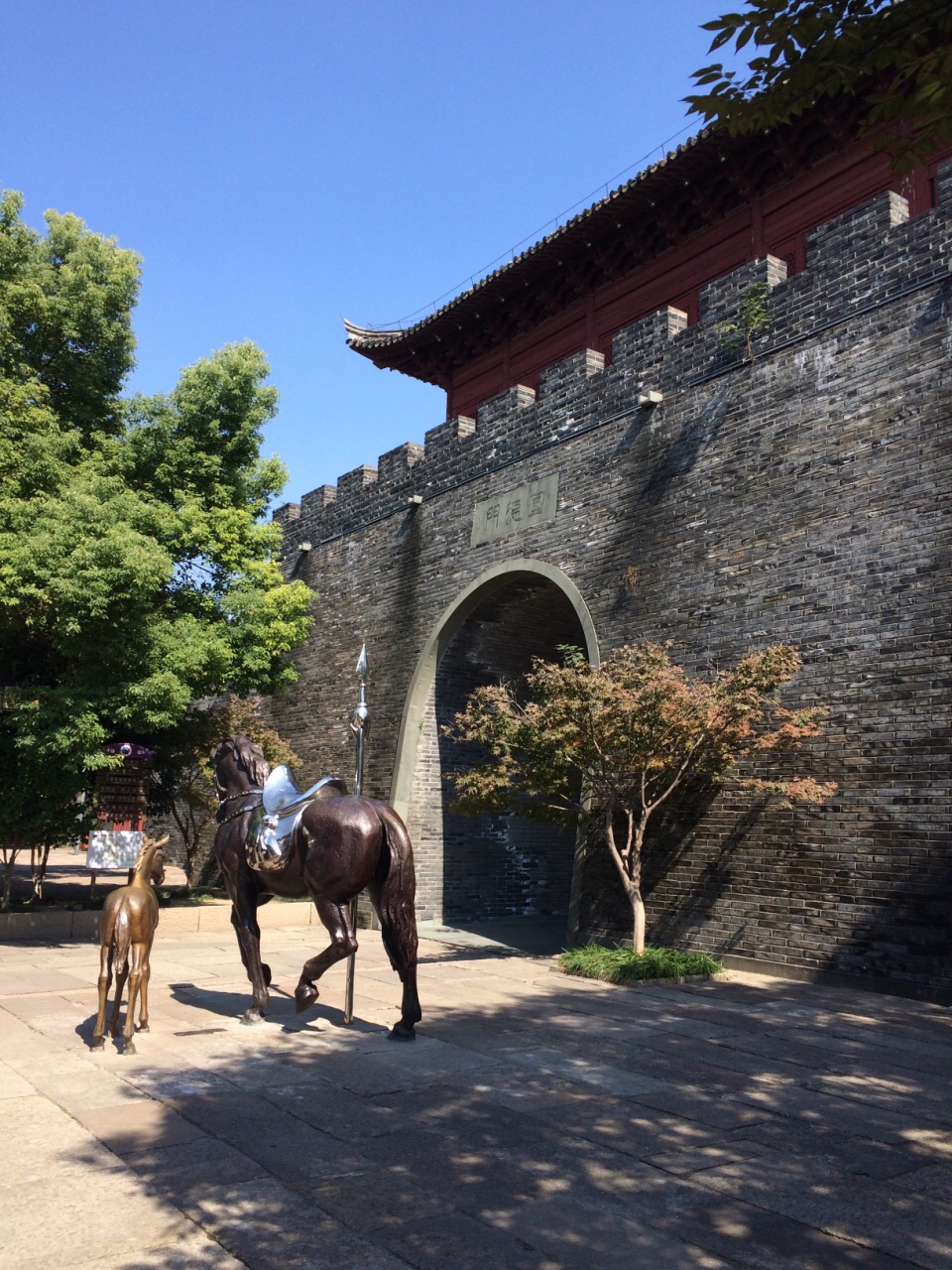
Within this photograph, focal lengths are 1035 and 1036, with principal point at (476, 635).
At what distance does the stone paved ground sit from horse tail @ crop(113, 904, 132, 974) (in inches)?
20.8

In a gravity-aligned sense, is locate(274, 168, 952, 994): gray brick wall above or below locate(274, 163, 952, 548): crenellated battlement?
below

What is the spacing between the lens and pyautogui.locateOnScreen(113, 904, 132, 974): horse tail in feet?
20.0

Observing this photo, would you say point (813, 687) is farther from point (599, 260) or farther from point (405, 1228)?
point (599, 260)

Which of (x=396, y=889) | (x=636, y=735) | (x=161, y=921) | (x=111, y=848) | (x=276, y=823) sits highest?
(x=636, y=735)

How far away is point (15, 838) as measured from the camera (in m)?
11.8

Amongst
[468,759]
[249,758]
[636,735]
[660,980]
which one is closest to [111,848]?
[249,758]

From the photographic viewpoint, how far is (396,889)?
6887mm

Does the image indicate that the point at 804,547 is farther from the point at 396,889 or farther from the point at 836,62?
the point at 836,62

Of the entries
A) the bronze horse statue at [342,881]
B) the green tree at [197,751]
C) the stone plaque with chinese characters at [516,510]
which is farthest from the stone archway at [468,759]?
the bronze horse statue at [342,881]

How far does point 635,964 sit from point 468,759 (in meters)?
6.26

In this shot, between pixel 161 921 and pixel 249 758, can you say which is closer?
pixel 249 758

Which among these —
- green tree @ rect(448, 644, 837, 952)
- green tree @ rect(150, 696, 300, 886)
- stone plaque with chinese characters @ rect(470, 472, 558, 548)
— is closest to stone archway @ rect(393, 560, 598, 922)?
stone plaque with chinese characters @ rect(470, 472, 558, 548)

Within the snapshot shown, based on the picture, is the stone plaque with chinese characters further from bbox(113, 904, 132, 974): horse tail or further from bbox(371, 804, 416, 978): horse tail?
bbox(113, 904, 132, 974): horse tail

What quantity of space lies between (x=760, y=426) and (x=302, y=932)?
8.43 m
